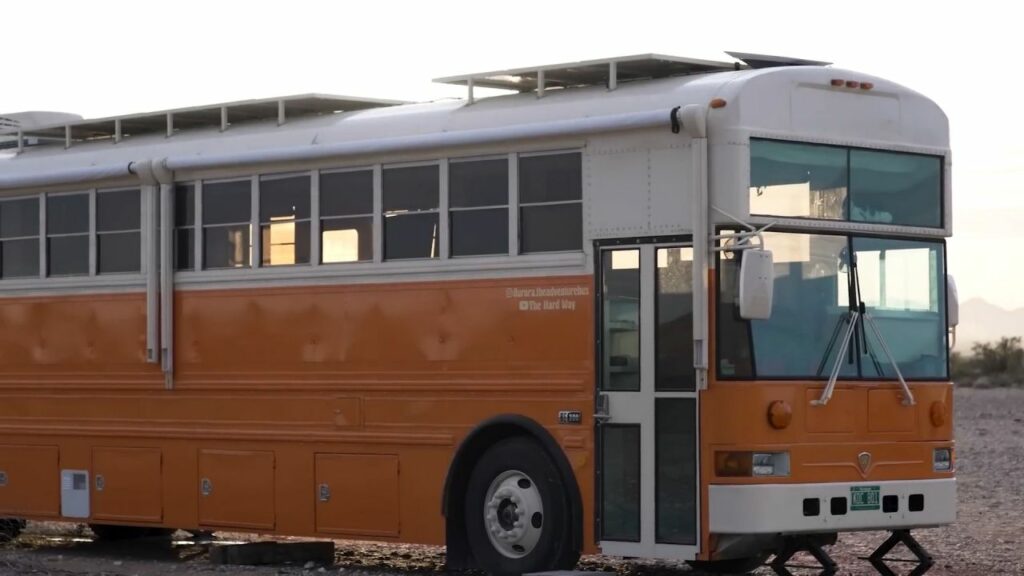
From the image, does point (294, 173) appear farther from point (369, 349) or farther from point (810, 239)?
point (810, 239)

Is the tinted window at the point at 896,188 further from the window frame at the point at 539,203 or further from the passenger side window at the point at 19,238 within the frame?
the passenger side window at the point at 19,238

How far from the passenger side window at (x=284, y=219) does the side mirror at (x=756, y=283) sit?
415 centimetres

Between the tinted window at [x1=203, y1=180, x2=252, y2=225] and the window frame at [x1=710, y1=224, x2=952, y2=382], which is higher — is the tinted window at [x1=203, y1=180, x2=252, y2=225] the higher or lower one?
the higher one

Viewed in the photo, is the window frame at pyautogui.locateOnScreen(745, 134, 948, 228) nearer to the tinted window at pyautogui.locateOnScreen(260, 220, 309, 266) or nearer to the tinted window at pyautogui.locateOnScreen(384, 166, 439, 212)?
the tinted window at pyautogui.locateOnScreen(384, 166, 439, 212)

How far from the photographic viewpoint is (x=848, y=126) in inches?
512

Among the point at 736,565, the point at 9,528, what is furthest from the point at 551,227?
the point at 9,528

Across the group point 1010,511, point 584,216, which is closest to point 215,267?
point 584,216

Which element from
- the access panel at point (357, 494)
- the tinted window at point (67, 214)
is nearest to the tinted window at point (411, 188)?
the access panel at point (357, 494)

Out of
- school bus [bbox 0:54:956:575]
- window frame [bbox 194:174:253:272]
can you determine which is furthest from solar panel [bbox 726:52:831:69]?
window frame [bbox 194:174:253:272]

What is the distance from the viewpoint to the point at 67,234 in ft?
54.5

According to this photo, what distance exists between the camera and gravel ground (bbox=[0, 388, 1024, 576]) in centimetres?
1484

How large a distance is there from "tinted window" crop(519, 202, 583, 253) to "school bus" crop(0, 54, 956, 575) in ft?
0.06

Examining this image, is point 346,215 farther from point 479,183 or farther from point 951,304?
point 951,304

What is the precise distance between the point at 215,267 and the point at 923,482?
568 centimetres
